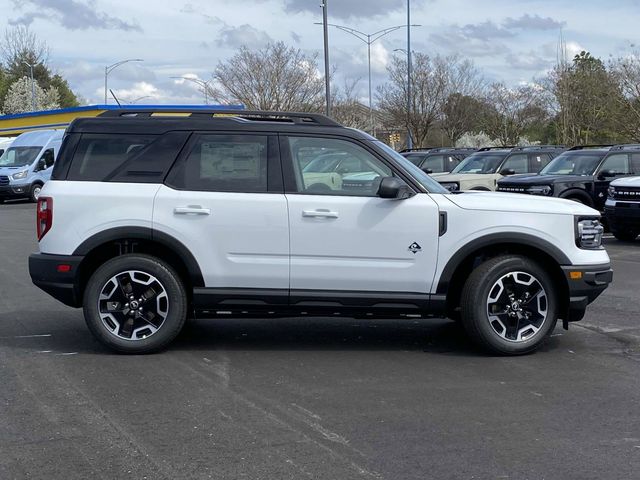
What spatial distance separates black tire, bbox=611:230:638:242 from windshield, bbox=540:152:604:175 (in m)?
1.58

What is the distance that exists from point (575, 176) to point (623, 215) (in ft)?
6.65

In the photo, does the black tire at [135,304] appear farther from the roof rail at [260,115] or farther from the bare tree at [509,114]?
the bare tree at [509,114]

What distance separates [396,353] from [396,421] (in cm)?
192

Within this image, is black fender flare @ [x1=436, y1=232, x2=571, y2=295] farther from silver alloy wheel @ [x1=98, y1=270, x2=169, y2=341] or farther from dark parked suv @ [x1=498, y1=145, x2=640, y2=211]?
dark parked suv @ [x1=498, y1=145, x2=640, y2=211]

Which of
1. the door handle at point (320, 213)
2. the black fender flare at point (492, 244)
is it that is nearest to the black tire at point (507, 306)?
the black fender flare at point (492, 244)

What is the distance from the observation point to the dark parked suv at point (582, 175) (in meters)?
17.0

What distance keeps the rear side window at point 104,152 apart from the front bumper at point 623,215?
10483 mm

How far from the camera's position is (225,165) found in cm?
721

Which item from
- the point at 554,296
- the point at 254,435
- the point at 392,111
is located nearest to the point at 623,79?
the point at 392,111

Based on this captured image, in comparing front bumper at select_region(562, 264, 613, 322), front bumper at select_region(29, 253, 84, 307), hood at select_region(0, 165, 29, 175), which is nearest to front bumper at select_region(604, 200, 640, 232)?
front bumper at select_region(562, 264, 613, 322)

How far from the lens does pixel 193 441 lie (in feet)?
16.7

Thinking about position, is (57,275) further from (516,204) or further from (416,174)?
(516,204)

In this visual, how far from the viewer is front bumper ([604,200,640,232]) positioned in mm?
15320

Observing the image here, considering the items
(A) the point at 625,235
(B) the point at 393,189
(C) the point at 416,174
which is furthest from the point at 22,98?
(B) the point at 393,189
